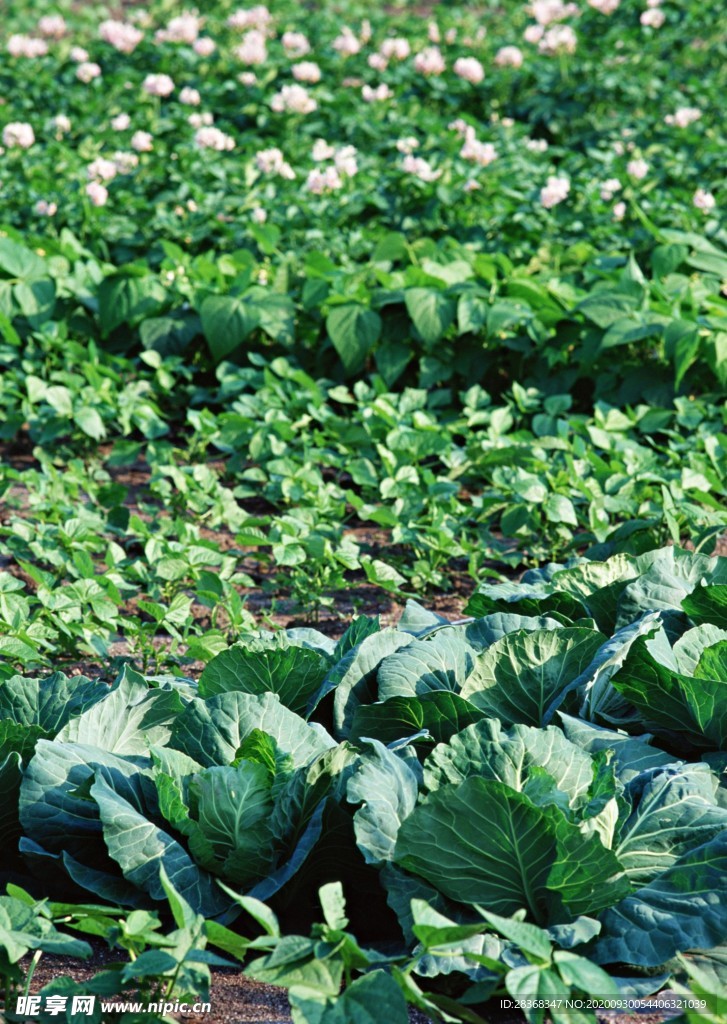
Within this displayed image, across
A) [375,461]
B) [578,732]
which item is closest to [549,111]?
[375,461]

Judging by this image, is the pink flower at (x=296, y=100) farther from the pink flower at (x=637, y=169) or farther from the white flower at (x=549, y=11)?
the white flower at (x=549, y=11)

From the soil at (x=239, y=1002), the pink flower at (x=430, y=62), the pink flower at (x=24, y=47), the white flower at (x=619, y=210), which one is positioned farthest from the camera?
the pink flower at (x=24, y=47)

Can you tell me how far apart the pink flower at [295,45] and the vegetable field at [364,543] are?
0.15 feet

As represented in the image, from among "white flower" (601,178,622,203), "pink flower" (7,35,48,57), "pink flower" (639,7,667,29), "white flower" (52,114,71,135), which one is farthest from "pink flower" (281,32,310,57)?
"white flower" (601,178,622,203)

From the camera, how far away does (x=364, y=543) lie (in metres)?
3.72

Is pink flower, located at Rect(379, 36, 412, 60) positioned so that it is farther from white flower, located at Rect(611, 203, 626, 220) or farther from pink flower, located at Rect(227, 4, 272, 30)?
white flower, located at Rect(611, 203, 626, 220)

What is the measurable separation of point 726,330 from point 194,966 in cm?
328

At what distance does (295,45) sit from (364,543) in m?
5.46

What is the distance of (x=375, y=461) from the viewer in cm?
400

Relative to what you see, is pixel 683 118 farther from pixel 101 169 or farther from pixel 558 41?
pixel 101 169

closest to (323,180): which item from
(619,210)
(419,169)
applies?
(419,169)

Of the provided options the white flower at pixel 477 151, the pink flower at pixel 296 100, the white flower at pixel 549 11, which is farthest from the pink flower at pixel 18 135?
the white flower at pixel 549 11

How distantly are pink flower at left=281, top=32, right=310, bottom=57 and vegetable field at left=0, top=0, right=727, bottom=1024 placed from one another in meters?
0.05

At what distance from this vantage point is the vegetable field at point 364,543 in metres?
1.70
